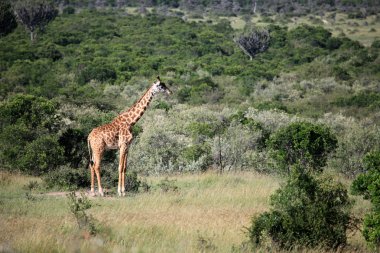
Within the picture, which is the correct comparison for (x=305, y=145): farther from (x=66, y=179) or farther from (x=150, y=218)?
(x=150, y=218)

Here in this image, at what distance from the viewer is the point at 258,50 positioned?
60.6 m

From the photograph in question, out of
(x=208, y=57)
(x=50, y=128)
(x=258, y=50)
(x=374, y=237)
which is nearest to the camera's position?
(x=374, y=237)

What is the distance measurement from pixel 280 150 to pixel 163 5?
88.6 m

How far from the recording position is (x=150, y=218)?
10312 mm

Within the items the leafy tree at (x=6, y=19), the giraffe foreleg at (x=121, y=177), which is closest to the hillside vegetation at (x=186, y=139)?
the giraffe foreleg at (x=121, y=177)

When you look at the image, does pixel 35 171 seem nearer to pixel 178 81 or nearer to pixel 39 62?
pixel 178 81

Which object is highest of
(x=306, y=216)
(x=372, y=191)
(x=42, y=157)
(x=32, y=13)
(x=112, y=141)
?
(x=372, y=191)

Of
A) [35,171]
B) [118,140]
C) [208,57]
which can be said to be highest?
[118,140]

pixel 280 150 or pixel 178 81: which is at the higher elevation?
pixel 280 150

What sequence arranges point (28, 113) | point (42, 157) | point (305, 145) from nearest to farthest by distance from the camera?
1. point (42, 157)
2. point (305, 145)
3. point (28, 113)

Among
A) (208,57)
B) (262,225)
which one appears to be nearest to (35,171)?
(262,225)

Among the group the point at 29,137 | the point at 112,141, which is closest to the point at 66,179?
the point at 112,141

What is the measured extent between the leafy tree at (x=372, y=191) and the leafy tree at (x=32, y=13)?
58892mm

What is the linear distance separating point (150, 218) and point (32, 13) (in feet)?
200
